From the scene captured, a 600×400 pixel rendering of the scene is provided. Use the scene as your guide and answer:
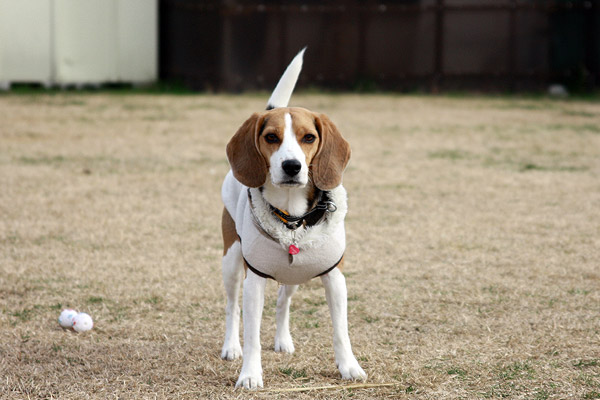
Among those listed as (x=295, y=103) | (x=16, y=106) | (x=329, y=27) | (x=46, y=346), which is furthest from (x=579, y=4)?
(x=46, y=346)

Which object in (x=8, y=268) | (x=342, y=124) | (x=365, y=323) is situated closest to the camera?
(x=365, y=323)

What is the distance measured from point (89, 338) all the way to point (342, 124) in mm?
8506

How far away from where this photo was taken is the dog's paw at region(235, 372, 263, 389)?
11.4 feet

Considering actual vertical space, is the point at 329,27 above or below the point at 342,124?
above

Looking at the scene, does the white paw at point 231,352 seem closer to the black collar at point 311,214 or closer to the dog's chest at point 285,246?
the dog's chest at point 285,246

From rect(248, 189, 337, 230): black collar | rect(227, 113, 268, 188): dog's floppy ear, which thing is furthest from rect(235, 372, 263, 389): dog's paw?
rect(227, 113, 268, 188): dog's floppy ear

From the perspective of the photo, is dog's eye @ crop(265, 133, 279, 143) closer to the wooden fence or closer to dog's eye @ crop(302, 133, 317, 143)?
dog's eye @ crop(302, 133, 317, 143)

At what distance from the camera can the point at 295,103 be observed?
46.4 ft

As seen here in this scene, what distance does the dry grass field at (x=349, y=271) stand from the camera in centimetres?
368

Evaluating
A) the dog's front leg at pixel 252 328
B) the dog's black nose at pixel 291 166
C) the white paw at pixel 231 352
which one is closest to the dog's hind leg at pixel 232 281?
the white paw at pixel 231 352

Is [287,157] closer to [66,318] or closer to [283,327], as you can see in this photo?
[283,327]

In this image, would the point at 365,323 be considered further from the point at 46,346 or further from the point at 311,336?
the point at 46,346

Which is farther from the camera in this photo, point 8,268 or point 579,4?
point 579,4

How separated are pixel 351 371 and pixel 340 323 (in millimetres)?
215
